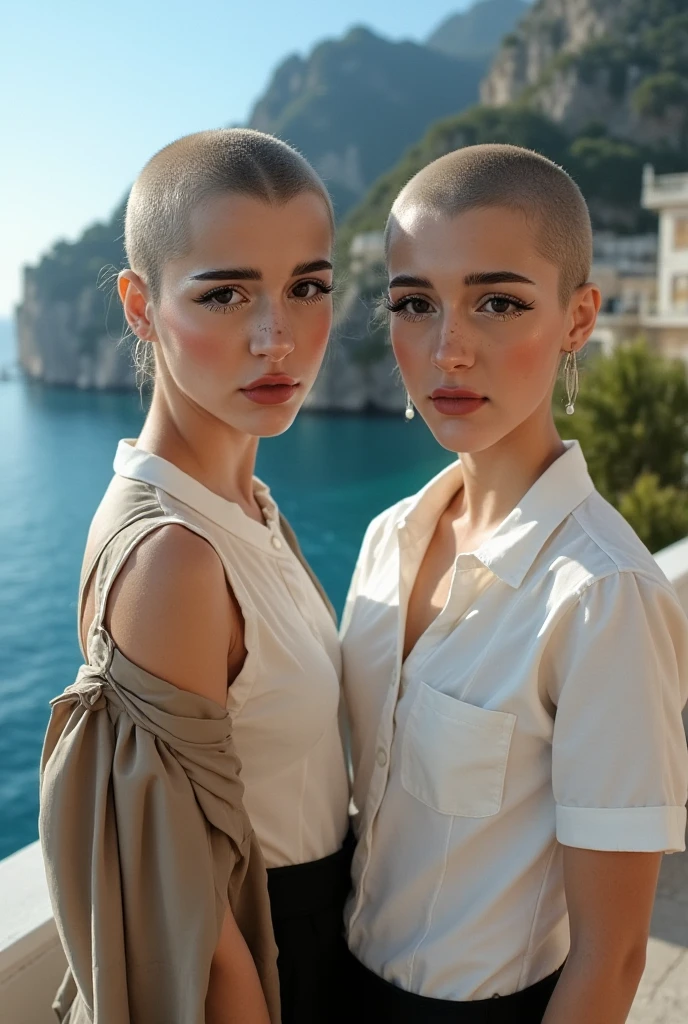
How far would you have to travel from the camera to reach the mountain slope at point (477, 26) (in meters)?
139

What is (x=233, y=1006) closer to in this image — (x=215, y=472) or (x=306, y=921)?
(x=306, y=921)

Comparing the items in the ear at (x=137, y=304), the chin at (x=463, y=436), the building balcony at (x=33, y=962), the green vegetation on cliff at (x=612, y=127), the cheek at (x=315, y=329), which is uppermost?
the green vegetation on cliff at (x=612, y=127)

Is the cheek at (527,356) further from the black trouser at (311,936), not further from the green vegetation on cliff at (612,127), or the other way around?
the green vegetation on cliff at (612,127)

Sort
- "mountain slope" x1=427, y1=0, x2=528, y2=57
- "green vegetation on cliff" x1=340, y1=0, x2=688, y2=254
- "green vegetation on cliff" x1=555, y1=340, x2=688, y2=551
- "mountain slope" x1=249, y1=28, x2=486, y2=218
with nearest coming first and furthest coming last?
"green vegetation on cliff" x1=555, y1=340, x2=688, y2=551 < "green vegetation on cliff" x1=340, y1=0, x2=688, y2=254 < "mountain slope" x1=249, y1=28, x2=486, y2=218 < "mountain slope" x1=427, y1=0, x2=528, y2=57

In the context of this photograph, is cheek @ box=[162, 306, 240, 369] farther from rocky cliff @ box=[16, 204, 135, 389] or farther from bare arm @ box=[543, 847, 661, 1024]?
rocky cliff @ box=[16, 204, 135, 389]

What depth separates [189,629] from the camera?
1.30 meters

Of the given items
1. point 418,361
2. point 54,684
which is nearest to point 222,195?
point 418,361

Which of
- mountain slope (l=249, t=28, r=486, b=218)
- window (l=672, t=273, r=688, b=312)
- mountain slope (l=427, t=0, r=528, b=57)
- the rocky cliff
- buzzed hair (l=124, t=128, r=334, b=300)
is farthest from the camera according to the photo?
mountain slope (l=427, t=0, r=528, b=57)

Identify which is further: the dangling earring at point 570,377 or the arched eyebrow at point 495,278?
the dangling earring at point 570,377

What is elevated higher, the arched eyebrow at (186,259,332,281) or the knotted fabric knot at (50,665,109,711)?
the arched eyebrow at (186,259,332,281)

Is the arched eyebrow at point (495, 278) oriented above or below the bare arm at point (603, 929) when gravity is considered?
above

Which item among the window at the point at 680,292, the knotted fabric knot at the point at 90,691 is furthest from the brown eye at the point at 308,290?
the window at the point at 680,292

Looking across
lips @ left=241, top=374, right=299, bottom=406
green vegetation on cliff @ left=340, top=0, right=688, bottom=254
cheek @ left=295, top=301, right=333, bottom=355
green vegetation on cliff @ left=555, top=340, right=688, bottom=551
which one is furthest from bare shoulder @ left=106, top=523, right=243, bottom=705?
green vegetation on cliff @ left=340, top=0, right=688, bottom=254

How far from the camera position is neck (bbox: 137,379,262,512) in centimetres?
159
